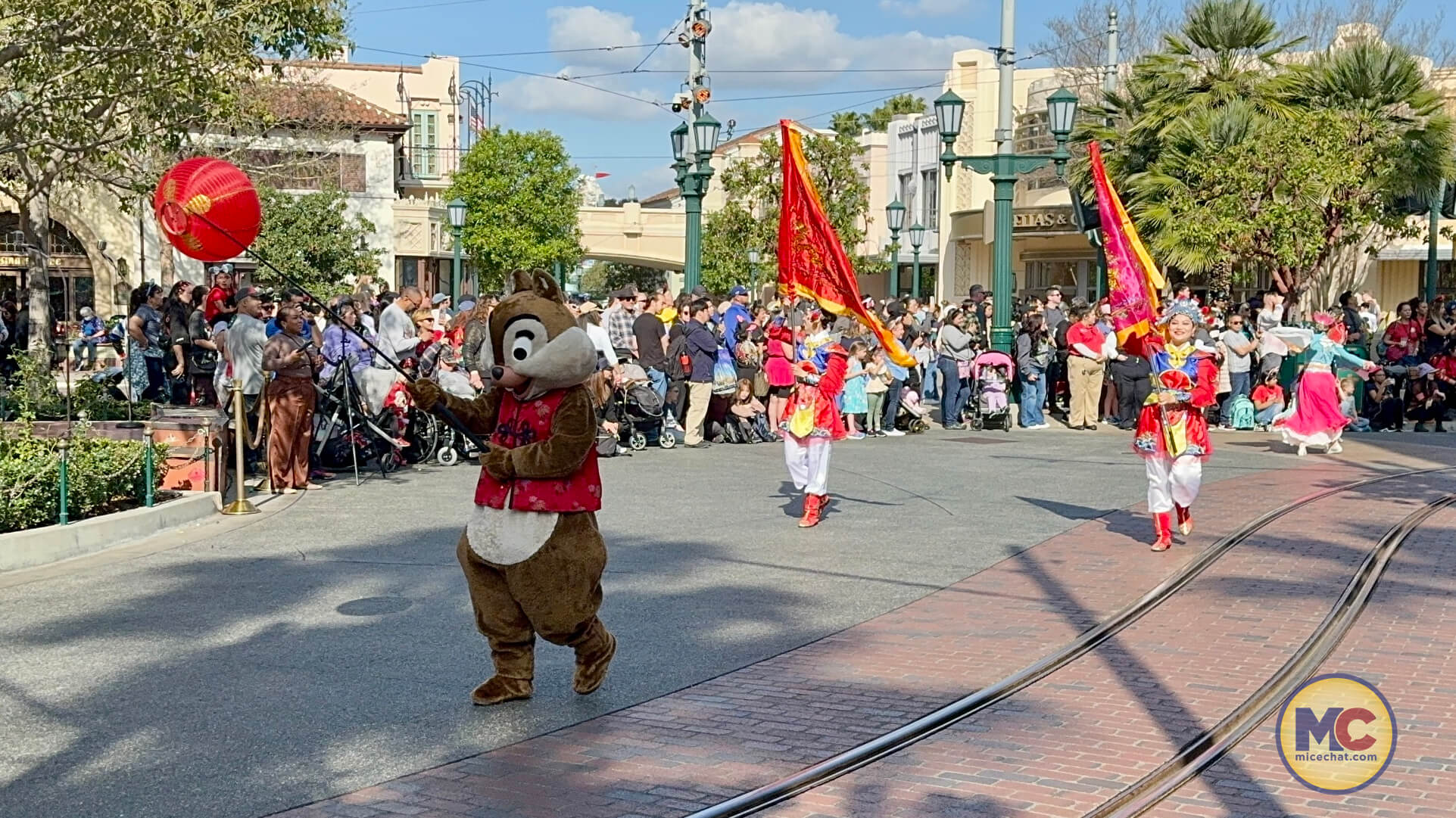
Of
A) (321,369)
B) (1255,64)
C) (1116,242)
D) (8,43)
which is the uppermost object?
(1255,64)

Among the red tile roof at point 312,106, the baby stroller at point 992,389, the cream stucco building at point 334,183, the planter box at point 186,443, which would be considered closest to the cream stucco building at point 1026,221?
the red tile roof at point 312,106

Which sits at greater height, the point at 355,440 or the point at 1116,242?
the point at 1116,242

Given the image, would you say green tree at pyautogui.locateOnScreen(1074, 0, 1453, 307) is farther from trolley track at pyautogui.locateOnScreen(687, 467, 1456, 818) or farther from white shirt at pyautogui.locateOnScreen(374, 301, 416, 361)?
trolley track at pyautogui.locateOnScreen(687, 467, 1456, 818)

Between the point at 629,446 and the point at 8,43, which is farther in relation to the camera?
the point at 629,446

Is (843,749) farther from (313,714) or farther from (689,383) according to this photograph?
(689,383)

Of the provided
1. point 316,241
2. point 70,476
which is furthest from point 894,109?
point 70,476

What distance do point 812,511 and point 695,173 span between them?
10.7 m

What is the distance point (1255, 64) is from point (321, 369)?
2510 centimetres

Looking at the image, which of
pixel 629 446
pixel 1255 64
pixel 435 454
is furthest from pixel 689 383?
pixel 1255 64

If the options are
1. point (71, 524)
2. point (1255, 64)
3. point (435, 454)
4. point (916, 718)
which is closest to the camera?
point (916, 718)

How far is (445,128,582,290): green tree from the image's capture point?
45969 mm

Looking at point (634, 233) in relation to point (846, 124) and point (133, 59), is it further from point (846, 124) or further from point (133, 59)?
point (133, 59)

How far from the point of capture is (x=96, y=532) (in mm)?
10234

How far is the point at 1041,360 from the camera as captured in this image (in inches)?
810
